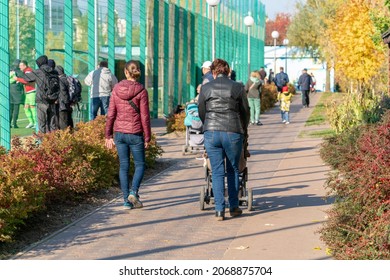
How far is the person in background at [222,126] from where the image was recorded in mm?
10844

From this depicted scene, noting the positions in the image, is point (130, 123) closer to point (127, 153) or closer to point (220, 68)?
point (127, 153)

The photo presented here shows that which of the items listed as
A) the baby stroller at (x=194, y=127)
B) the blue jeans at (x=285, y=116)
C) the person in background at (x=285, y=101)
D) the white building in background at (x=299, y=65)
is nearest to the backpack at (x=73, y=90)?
the baby stroller at (x=194, y=127)

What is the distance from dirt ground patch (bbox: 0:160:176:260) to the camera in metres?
9.20

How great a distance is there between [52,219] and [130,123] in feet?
5.04

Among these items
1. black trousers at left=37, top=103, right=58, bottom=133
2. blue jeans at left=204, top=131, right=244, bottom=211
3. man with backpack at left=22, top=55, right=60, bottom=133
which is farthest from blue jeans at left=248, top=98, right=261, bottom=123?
blue jeans at left=204, top=131, right=244, bottom=211

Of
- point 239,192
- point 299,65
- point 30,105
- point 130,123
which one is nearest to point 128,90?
point 130,123

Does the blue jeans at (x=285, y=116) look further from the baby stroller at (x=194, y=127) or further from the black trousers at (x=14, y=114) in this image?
the black trousers at (x=14, y=114)

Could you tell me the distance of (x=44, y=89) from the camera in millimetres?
16031

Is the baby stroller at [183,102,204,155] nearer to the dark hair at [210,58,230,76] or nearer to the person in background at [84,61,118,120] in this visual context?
the person in background at [84,61,118,120]

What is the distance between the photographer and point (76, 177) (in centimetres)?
1198

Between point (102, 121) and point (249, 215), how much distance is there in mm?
5189

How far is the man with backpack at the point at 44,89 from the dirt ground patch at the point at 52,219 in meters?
3.24

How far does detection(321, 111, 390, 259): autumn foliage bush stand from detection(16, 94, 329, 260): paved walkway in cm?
30
